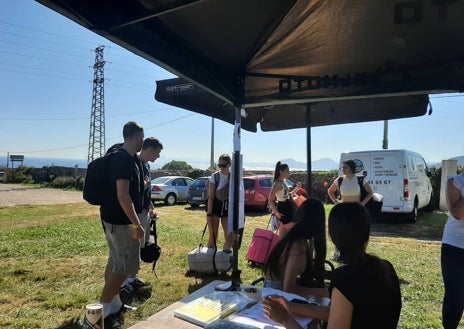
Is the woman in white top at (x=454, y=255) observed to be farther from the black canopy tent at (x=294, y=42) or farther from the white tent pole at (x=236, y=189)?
the white tent pole at (x=236, y=189)

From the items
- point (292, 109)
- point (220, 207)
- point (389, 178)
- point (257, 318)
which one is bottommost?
point (257, 318)

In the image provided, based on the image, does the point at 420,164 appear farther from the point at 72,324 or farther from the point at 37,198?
the point at 37,198

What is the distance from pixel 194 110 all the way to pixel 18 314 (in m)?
2.74

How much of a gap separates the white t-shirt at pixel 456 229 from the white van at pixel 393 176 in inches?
295

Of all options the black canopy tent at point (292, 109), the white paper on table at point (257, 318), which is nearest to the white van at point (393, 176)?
the black canopy tent at point (292, 109)

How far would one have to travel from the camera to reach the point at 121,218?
341 centimetres

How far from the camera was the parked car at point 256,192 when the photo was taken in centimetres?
1408

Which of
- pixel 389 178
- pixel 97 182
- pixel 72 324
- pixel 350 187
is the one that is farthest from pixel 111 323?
pixel 389 178

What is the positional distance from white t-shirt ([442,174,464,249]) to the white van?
750 cm

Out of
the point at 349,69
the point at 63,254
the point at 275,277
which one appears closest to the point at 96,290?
the point at 63,254

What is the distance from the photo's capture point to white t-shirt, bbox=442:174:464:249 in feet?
8.79

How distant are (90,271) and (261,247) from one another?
282 cm

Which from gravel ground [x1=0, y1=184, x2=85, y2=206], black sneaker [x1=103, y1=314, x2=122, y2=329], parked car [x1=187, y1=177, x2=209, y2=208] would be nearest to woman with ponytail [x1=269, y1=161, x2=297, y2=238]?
black sneaker [x1=103, y1=314, x2=122, y2=329]

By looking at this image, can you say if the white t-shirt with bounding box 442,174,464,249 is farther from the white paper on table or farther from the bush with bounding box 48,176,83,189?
the bush with bounding box 48,176,83,189
